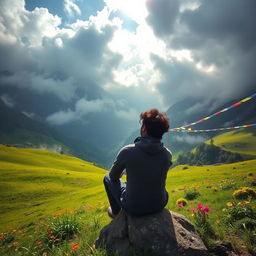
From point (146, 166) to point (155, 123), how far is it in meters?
1.19

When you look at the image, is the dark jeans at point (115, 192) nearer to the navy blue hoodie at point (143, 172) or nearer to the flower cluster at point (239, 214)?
the navy blue hoodie at point (143, 172)

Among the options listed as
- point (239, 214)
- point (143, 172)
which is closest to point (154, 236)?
point (143, 172)

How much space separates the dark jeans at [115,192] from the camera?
21.0ft

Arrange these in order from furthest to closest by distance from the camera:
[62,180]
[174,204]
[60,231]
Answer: [62,180] < [174,204] < [60,231]

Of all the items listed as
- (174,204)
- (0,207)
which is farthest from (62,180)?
(174,204)

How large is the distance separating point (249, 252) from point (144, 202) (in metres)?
3.06

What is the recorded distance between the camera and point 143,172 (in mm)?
5613

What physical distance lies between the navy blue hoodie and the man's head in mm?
168

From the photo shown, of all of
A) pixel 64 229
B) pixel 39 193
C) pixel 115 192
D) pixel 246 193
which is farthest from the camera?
pixel 39 193

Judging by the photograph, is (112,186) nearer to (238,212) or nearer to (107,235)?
(107,235)

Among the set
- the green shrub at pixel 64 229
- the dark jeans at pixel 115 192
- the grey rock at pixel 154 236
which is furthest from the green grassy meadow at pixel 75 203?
the dark jeans at pixel 115 192

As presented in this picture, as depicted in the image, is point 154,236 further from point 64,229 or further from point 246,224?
point 64,229

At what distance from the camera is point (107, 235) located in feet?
19.5

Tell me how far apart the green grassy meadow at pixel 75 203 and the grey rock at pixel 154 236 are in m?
0.61
